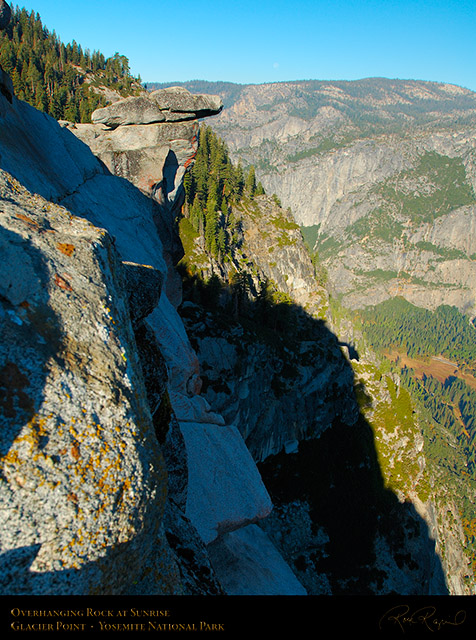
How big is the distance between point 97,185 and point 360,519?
74116 mm

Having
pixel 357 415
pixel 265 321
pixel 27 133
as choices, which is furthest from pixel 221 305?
pixel 27 133

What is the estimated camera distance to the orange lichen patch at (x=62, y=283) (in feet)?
20.9

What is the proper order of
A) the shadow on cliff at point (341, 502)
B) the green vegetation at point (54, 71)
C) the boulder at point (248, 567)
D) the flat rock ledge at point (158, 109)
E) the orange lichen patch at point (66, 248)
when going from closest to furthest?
the orange lichen patch at point (66, 248)
the boulder at point (248, 567)
the flat rock ledge at point (158, 109)
the shadow on cliff at point (341, 502)
the green vegetation at point (54, 71)

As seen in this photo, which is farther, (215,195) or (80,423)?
(215,195)

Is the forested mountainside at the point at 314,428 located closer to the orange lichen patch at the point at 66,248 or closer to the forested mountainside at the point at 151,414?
the forested mountainside at the point at 151,414

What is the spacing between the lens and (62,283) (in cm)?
641

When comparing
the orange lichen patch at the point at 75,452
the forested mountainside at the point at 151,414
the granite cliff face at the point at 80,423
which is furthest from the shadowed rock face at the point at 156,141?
the orange lichen patch at the point at 75,452

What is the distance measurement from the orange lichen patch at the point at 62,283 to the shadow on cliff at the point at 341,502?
181 feet

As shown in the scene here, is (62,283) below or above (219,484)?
above

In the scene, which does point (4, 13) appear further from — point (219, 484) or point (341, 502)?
point (341, 502)

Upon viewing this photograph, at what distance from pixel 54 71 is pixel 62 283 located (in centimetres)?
11927

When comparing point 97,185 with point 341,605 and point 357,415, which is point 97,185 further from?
point 357,415

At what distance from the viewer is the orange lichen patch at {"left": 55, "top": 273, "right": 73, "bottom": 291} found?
250 inches

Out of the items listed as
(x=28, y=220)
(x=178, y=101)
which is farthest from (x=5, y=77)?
(x=178, y=101)
